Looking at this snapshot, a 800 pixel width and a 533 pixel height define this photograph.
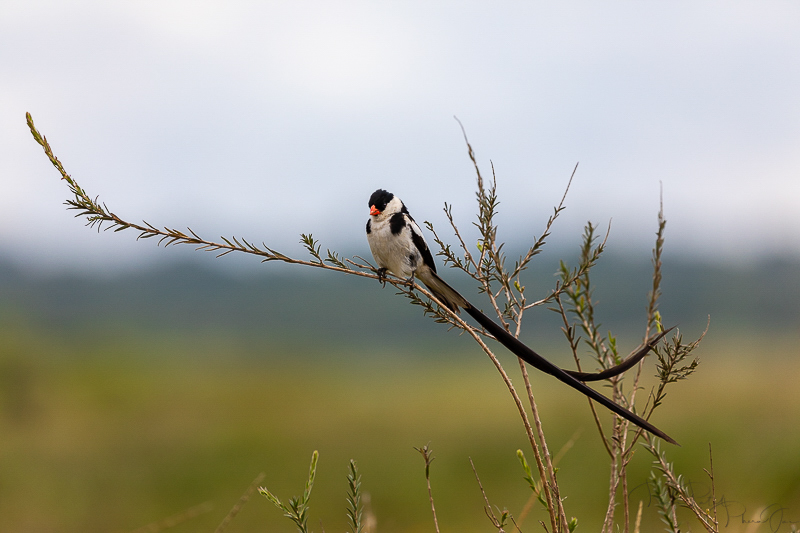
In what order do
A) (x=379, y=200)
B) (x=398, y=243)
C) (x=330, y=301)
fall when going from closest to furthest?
(x=398, y=243), (x=379, y=200), (x=330, y=301)

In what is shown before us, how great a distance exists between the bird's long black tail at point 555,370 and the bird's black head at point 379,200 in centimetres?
185

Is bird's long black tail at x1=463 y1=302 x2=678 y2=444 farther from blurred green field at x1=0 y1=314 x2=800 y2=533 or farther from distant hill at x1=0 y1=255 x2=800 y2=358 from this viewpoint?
distant hill at x1=0 y1=255 x2=800 y2=358

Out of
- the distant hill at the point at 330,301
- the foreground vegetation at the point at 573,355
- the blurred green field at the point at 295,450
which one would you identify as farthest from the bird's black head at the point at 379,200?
the distant hill at the point at 330,301

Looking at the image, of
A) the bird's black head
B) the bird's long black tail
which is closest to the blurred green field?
the bird's long black tail

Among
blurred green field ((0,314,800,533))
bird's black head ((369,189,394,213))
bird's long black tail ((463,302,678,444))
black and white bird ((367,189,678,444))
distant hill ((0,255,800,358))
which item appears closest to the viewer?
bird's long black tail ((463,302,678,444))

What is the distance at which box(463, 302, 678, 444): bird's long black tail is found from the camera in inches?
60.2

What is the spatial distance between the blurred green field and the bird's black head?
251 cm

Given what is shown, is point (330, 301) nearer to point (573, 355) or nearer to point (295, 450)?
point (295, 450)

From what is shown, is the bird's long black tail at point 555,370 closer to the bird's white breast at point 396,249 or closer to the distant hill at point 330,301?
the bird's white breast at point 396,249

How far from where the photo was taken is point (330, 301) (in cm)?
16388

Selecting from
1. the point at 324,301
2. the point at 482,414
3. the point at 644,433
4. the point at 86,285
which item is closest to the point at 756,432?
the point at 482,414

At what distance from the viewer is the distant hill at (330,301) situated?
5167 inches

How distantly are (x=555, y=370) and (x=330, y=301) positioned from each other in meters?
164

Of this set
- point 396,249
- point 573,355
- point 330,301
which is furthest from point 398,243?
point 330,301
